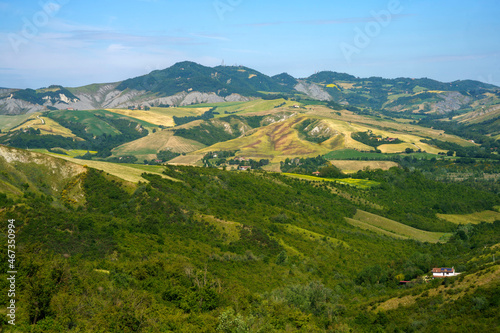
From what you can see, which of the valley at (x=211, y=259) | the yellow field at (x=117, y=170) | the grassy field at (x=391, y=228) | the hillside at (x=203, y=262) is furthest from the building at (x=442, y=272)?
the yellow field at (x=117, y=170)

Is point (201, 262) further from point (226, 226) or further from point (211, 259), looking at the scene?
point (226, 226)

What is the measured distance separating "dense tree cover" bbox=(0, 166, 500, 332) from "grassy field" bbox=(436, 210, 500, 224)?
24.5 m

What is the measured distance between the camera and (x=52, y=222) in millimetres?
76000

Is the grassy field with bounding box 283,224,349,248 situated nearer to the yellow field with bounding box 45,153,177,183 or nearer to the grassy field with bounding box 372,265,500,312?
the grassy field with bounding box 372,265,500,312

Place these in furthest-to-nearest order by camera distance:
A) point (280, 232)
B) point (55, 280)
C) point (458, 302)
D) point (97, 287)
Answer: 1. point (280, 232)
2. point (458, 302)
3. point (97, 287)
4. point (55, 280)

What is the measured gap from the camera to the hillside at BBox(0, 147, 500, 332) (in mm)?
50281

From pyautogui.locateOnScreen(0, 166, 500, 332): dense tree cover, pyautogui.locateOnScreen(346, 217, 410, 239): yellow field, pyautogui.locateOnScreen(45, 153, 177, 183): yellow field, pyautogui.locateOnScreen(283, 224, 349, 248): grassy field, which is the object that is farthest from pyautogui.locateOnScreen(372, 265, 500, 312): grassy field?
pyautogui.locateOnScreen(346, 217, 410, 239): yellow field

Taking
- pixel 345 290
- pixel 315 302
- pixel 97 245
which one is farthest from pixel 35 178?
pixel 345 290

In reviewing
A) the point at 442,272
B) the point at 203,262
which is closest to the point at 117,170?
the point at 203,262

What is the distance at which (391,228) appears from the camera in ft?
523

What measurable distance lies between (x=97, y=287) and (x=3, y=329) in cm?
1903

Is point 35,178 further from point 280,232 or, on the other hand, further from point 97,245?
point 280,232

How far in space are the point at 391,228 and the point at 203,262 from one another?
330ft

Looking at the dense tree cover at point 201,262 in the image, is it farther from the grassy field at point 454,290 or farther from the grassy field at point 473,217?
the grassy field at point 473,217
